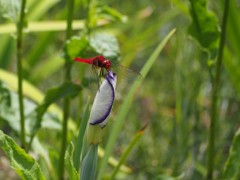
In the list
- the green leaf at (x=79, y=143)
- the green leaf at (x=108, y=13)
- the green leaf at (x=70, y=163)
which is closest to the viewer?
the green leaf at (x=70, y=163)

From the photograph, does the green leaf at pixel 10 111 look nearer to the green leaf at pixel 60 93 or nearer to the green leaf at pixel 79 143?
the green leaf at pixel 60 93

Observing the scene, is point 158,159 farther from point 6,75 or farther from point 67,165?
point 67,165

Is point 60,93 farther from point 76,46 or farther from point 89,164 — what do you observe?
point 89,164

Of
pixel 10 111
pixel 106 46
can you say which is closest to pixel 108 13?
pixel 106 46

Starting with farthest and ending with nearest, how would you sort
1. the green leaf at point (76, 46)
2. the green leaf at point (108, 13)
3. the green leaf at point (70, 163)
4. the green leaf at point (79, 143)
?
→ the green leaf at point (108, 13), the green leaf at point (76, 46), the green leaf at point (79, 143), the green leaf at point (70, 163)

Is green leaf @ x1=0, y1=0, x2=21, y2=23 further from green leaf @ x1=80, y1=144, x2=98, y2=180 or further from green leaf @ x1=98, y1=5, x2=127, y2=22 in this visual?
green leaf @ x1=80, y1=144, x2=98, y2=180

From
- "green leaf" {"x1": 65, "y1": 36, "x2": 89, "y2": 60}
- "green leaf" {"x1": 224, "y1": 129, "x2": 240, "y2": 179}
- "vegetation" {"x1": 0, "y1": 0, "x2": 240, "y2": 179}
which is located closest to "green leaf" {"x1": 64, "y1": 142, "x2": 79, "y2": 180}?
"vegetation" {"x1": 0, "y1": 0, "x2": 240, "y2": 179}

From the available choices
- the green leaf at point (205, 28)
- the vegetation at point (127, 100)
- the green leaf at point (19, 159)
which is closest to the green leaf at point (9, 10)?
the vegetation at point (127, 100)
